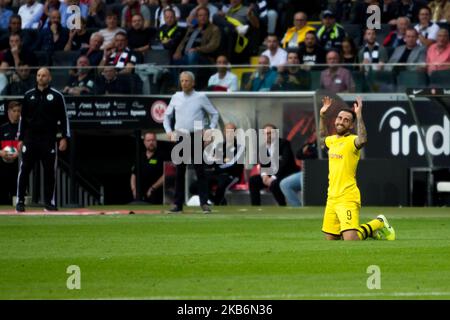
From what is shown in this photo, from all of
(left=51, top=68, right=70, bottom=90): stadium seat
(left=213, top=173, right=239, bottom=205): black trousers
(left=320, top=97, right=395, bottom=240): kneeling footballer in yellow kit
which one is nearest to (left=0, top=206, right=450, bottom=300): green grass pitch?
(left=320, top=97, right=395, bottom=240): kneeling footballer in yellow kit

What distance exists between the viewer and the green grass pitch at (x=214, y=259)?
1138cm

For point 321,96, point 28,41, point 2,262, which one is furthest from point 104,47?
point 2,262

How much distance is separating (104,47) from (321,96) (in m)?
5.16

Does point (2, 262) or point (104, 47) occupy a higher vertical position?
point (104, 47)

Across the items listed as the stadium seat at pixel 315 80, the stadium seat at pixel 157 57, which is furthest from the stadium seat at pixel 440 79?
the stadium seat at pixel 157 57

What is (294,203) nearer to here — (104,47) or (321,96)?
(321,96)

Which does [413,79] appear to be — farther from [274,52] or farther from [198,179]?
[198,179]

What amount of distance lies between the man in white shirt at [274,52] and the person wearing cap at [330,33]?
0.82m

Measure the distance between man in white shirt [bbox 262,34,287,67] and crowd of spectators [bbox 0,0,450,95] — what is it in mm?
26

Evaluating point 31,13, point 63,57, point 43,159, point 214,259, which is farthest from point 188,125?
point 31,13

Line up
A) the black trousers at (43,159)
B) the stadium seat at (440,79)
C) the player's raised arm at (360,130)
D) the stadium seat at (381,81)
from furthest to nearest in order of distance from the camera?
the stadium seat at (381,81) < the stadium seat at (440,79) < the black trousers at (43,159) < the player's raised arm at (360,130)

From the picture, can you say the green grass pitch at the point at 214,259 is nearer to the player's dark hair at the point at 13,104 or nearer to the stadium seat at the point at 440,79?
the stadium seat at the point at 440,79

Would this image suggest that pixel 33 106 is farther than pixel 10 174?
No
